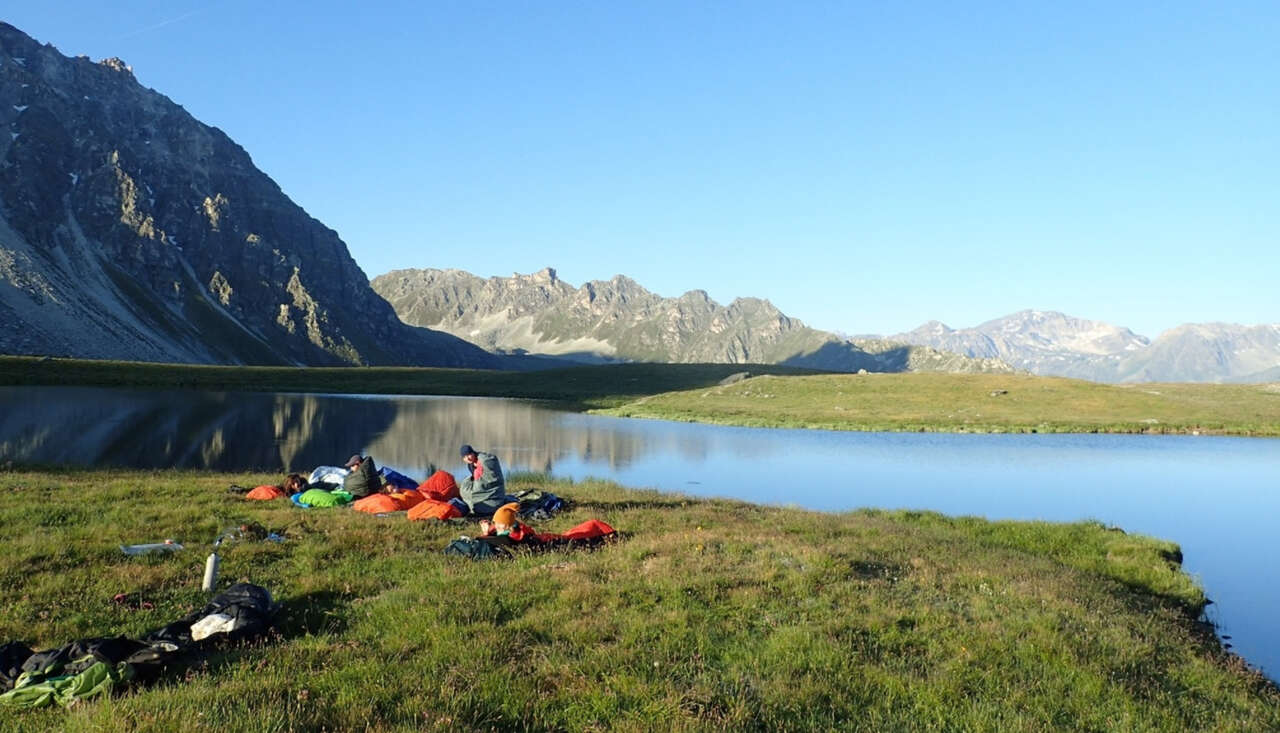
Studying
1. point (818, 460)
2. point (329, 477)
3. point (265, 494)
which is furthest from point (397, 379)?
point (265, 494)

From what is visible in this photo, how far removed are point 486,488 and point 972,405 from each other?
83756mm

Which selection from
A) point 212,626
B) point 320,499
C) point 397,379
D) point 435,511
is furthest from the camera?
point 397,379

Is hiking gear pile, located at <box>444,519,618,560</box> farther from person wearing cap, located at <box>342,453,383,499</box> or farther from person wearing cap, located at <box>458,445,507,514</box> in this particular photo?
person wearing cap, located at <box>342,453,383,499</box>

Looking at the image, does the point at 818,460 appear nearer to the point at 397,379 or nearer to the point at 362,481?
the point at 362,481

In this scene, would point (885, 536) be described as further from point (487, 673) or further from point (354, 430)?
point (354, 430)

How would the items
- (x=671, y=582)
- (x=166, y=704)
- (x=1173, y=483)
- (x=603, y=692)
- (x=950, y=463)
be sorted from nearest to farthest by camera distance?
1. (x=166, y=704)
2. (x=603, y=692)
3. (x=671, y=582)
4. (x=1173, y=483)
5. (x=950, y=463)

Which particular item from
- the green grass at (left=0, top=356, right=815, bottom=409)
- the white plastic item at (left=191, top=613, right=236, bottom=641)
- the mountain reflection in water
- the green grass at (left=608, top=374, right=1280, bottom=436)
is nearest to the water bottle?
the white plastic item at (left=191, top=613, right=236, bottom=641)

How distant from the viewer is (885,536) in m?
21.0

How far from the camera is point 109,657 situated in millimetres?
9203

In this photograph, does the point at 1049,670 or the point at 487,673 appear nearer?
the point at 487,673

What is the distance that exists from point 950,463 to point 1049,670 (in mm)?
42931

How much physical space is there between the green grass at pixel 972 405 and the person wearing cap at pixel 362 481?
196ft

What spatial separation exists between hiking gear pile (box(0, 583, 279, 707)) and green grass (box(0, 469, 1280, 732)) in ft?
1.24

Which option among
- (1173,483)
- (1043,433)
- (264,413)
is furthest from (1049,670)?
(264,413)
